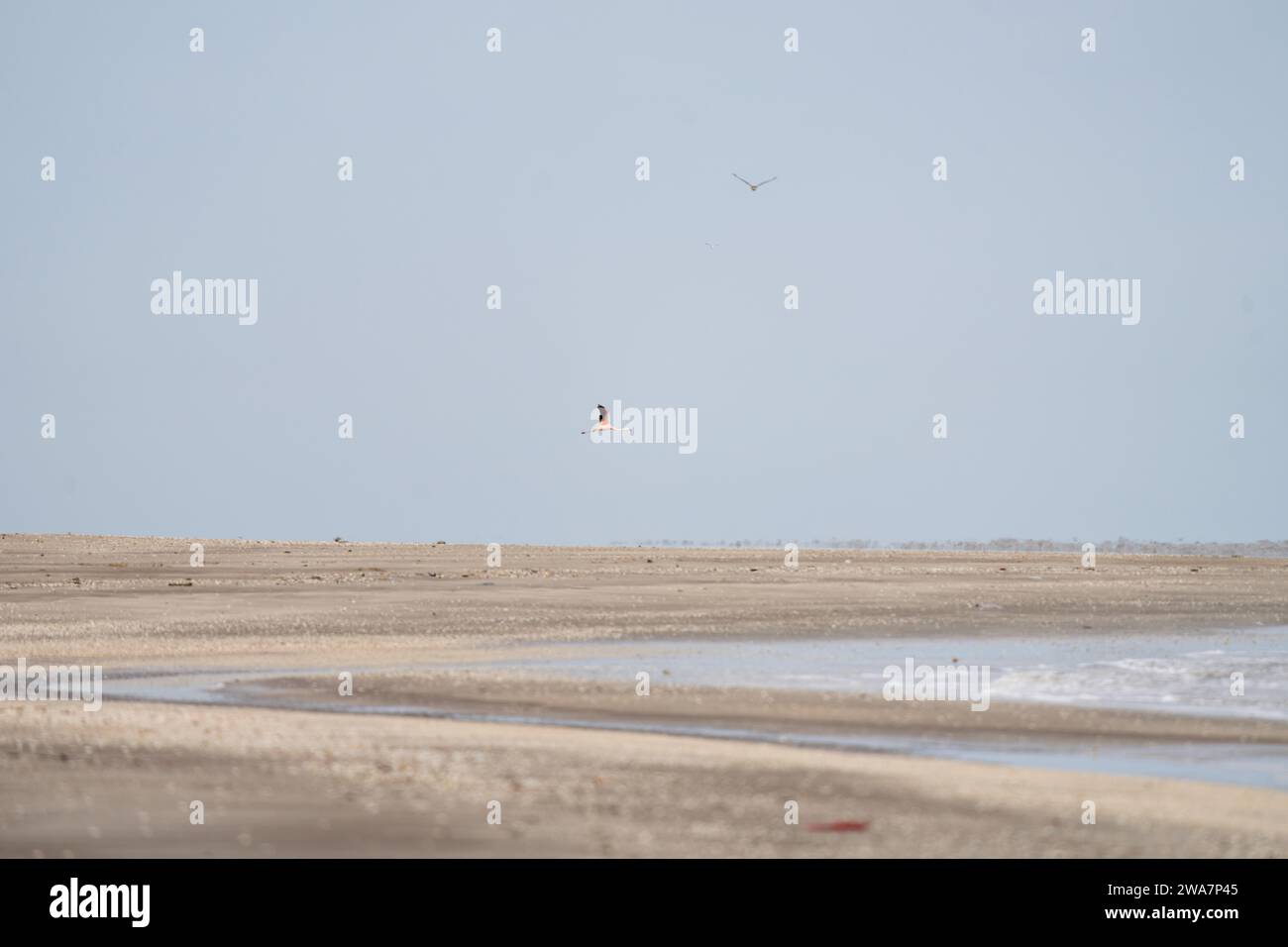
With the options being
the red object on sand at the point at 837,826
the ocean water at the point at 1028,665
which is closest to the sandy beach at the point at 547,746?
the red object on sand at the point at 837,826

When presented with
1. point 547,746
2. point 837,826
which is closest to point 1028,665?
point 547,746

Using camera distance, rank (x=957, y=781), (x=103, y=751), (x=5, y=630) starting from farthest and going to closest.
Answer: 1. (x=5, y=630)
2. (x=103, y=751)
3. (x=957, y=781)

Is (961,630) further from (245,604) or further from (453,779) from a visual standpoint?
(453,779)

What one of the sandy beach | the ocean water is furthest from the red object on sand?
the ocean water

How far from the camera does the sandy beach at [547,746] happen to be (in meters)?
13.1

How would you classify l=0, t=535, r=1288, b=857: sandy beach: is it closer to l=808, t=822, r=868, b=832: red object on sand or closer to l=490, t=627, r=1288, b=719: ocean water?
l=808, t=822, r=868, b=832: red object on sand

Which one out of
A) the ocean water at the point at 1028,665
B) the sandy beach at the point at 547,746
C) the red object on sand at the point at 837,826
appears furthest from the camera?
the ocean water at the point at 1028,665

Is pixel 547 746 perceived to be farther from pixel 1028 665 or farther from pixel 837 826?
pixel 1028 665

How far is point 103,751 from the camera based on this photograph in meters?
17.3

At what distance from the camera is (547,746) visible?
18.1 m

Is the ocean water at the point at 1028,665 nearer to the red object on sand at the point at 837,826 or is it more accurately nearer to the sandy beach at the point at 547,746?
the sandy beach at the point at 547,746
